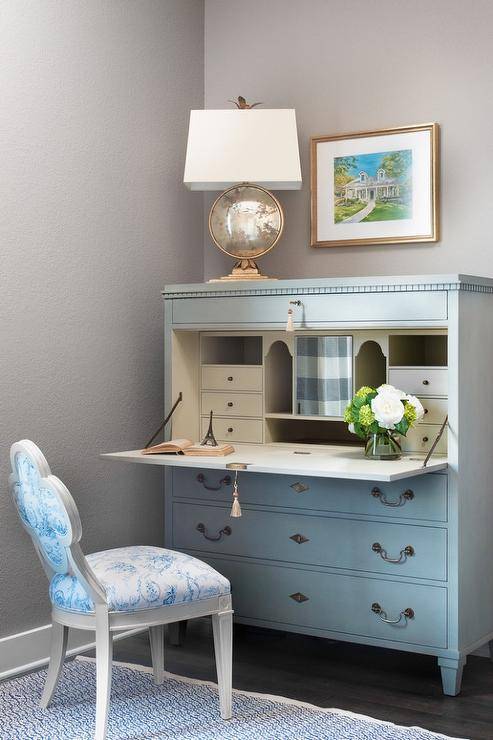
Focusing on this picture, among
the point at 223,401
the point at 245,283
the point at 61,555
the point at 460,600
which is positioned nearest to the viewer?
the point at 61,555

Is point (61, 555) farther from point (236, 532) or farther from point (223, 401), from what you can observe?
point (223, 401)

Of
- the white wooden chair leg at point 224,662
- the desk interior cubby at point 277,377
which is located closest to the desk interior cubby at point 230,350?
the desk interior cubby at point 277,377

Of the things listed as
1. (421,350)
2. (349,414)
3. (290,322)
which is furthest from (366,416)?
(421,350)

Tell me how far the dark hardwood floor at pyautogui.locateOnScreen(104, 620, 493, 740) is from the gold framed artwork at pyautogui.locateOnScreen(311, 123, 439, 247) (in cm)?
148

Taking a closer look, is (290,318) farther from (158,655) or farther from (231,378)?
(158,655)

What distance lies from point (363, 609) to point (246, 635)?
26.5 inches

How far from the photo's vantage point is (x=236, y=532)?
319 centimetres

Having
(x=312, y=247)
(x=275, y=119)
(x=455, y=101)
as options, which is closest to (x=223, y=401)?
(x=312, y=247)

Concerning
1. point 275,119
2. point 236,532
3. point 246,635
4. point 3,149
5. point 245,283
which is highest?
point 275,119

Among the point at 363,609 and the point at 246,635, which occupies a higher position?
the point at 363,609

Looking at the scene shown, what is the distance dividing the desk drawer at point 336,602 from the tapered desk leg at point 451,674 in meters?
0.05

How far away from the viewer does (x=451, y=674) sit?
279 centimetres

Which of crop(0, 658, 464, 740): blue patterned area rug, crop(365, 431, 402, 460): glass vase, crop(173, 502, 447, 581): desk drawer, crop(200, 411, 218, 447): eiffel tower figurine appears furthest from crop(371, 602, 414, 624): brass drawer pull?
crop(200, 411, 218, 447): eiffel tower figurine

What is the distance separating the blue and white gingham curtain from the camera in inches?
123
